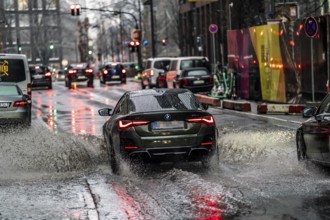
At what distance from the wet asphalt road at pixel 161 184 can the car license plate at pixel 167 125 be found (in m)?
0.64

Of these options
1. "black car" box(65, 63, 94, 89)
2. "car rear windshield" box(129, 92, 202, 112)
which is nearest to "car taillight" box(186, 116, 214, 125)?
"car rear windshield" box(129, 92, 202, 112)

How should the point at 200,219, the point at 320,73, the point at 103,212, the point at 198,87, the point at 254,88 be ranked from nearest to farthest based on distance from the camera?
the point at 200,219
the point at 103,212
the point at 320,73
the point at 254,88
the point at 198,87

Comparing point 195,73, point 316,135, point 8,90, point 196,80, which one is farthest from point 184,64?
point 316,135

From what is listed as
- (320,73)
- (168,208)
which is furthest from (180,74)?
(168,208)

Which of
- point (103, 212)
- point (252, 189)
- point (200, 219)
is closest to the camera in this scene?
point (200, 219)

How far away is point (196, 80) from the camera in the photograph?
35.0m

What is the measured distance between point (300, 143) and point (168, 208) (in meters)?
3.48

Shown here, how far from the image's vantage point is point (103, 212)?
848 cm

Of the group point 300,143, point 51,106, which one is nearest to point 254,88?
point 51,106

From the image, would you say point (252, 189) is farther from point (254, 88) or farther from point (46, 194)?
point (254, 88)

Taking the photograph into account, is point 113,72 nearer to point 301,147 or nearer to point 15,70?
point 15,70

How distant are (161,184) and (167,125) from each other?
127 cm

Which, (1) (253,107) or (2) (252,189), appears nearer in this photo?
(2) (252,189)

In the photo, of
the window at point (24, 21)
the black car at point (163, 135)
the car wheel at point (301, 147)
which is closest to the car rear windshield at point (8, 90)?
the black car at point (163, 135)
